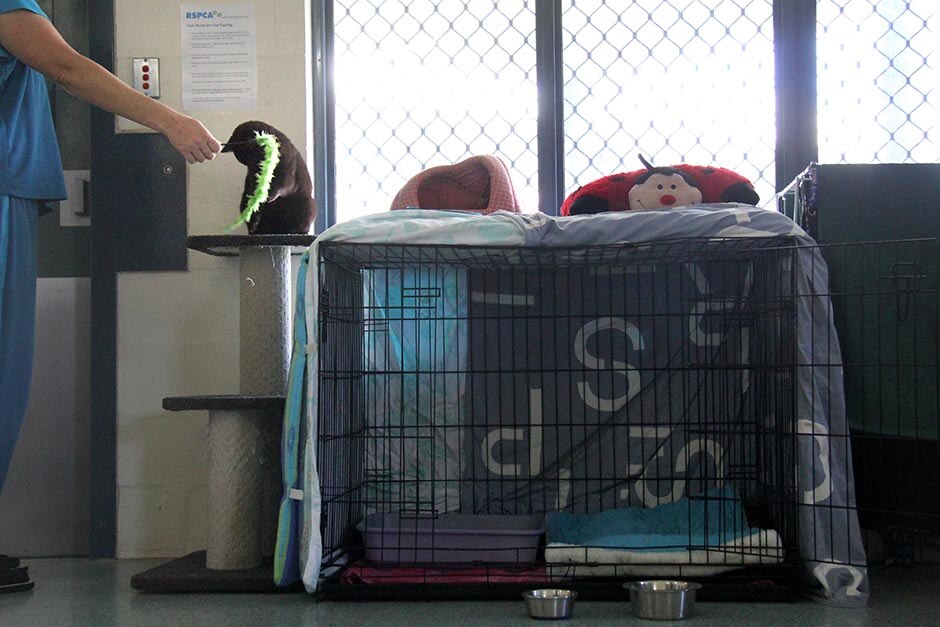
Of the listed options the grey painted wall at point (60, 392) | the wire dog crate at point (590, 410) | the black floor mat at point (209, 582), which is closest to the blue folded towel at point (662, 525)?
the wire dog crate at point (590, 410)

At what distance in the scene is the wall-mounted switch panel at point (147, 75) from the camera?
9.72 feet

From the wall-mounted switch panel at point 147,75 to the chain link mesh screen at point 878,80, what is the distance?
1.99 m

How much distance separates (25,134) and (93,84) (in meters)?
0.22

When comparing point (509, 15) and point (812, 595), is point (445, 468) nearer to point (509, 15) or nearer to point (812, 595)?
point (812, 595)

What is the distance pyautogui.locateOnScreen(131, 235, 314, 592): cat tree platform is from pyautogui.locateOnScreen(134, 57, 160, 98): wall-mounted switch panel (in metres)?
0.62

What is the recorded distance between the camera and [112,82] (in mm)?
2420

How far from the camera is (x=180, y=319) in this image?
117 inches

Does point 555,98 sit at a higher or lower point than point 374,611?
higher

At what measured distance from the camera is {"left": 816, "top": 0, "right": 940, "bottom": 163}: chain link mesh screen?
2984 mm

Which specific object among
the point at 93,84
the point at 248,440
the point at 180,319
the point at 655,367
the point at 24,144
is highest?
the point at 93,84

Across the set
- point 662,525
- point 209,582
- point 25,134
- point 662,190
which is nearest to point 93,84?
point 25,134

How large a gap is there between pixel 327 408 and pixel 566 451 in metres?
0.69

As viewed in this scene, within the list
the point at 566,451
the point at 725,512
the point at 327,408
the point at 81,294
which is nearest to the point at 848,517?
the point at 725,512

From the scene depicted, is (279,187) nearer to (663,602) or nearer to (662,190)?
(662,190)
